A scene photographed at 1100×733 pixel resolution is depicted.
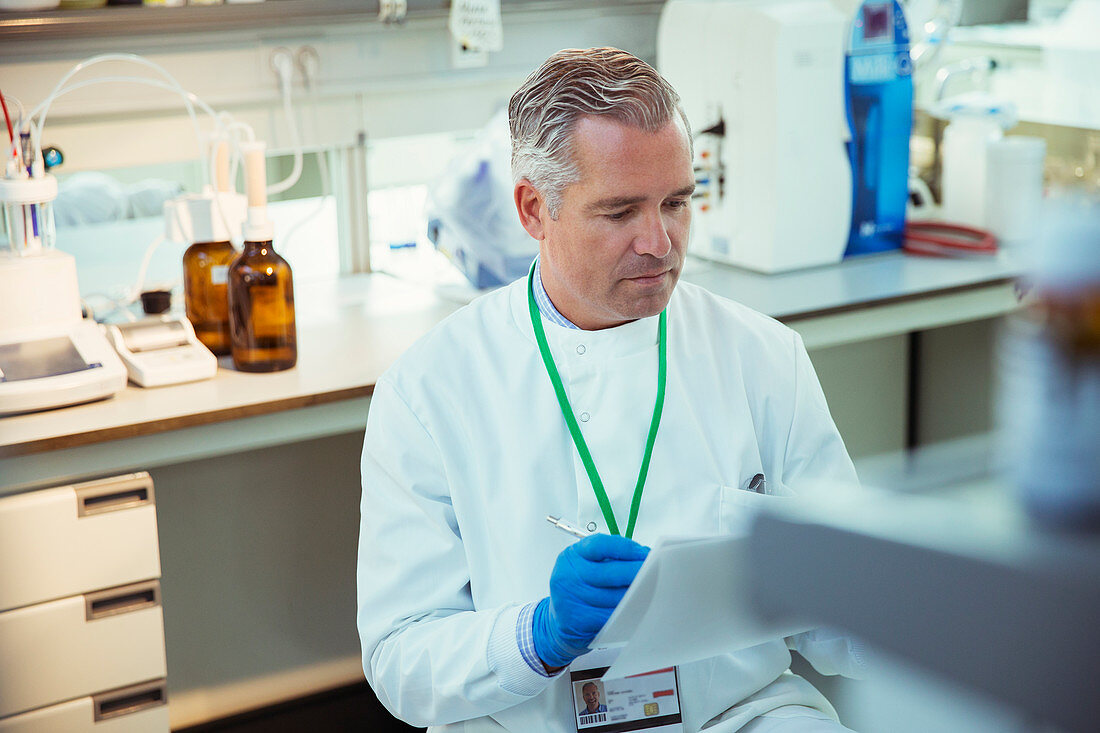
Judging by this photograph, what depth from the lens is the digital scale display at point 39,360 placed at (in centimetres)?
172

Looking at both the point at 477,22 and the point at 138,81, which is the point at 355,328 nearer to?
the point at 138,81

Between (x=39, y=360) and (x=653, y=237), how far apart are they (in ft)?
3.31

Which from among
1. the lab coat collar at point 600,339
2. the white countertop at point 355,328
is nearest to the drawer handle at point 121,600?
the white countertop at point 355,328

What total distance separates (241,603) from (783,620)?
2039 mm

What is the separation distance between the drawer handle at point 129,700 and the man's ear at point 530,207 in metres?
0.92

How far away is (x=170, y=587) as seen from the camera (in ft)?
7.10

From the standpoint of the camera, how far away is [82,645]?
1.69 m

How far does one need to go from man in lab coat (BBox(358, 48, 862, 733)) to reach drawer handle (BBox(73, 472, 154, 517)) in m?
0.50

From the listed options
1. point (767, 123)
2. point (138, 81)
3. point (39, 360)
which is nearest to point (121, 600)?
point (39, 360)

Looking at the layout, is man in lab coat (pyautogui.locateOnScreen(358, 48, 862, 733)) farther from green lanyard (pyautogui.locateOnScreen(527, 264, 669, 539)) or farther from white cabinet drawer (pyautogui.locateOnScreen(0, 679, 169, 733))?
white cabinet drawer (pyautogui.locateOnScreen(0, 679, 169, 733))

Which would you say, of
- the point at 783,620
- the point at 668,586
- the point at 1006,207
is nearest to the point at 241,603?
the point at 668,586

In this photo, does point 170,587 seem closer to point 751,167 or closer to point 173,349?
point 173,349

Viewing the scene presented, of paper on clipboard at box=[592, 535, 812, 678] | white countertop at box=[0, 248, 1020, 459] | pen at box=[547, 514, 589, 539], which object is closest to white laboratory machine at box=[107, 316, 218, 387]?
white countertop at box=[0, 248, 1020, 459]

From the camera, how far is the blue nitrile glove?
1.11m
